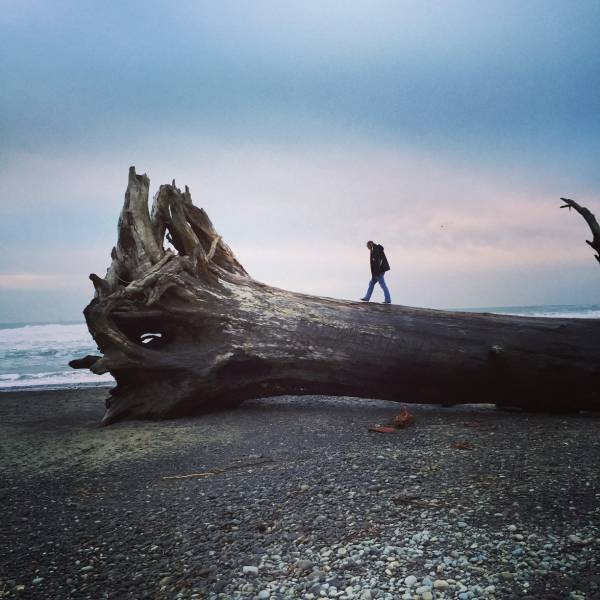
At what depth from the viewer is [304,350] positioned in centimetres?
639

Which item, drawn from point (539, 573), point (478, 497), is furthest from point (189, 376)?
point (539, 573)

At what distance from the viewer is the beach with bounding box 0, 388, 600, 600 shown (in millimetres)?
2412

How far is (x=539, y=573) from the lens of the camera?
232cm

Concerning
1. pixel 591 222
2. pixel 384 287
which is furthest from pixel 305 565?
pixel 384 287

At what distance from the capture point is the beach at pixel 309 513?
7.91 ft

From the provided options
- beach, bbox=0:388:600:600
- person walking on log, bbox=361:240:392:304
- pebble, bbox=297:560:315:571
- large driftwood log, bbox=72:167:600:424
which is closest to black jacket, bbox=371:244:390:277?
person walking on log, bbox=361:240:392:304

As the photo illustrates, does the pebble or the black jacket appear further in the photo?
the black jacket

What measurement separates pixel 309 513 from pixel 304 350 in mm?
3344

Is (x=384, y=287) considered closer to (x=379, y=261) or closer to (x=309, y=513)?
(x=379, y=261)

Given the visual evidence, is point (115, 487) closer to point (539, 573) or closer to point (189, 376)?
point (189, 376)

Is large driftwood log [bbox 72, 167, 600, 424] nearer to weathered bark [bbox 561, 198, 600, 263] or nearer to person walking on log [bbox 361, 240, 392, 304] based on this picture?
weathered bark [bbox 561, 198, 600, 263]

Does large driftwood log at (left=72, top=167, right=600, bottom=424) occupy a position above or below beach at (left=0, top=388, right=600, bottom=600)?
above

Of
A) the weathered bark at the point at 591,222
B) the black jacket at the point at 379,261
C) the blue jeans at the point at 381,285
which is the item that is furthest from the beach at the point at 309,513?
the black jacket at the point at 379,261

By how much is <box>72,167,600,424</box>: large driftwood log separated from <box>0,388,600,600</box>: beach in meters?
0.74
